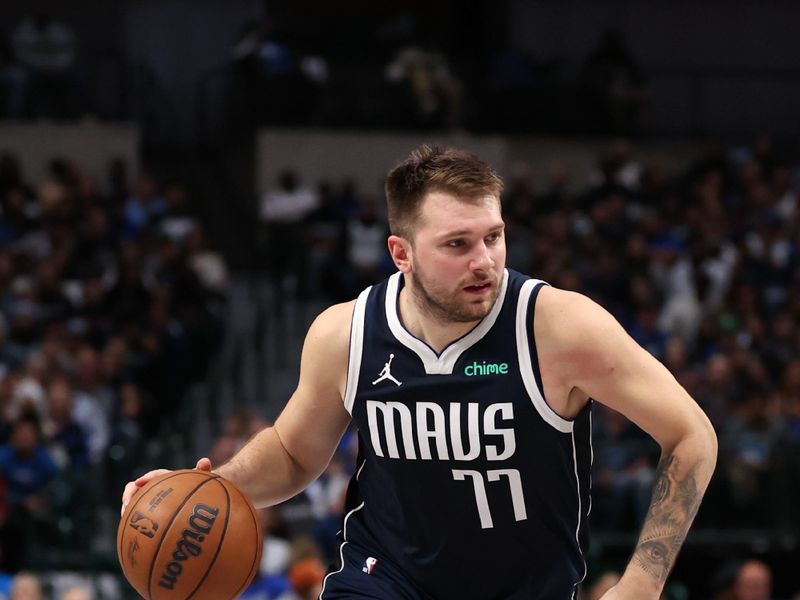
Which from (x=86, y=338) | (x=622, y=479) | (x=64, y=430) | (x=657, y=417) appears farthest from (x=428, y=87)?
(x=657, y=417)

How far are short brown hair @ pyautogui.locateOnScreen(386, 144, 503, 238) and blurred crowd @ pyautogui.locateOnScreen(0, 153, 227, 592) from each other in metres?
6.70

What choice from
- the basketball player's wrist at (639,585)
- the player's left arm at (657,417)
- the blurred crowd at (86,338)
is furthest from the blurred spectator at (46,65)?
the basketball player's wrist at (639,585)

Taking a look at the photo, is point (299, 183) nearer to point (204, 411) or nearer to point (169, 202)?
point (169, 202)

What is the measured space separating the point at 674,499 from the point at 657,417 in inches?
9.7

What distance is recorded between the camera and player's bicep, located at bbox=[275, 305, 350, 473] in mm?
4812

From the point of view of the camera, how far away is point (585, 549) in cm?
475

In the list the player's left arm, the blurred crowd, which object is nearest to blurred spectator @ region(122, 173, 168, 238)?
the blurred crowd

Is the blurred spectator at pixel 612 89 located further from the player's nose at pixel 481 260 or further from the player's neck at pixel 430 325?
the player's nose at pixel 481 260

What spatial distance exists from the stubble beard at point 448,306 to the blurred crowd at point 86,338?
660 cm

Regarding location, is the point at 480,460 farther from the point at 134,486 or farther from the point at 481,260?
the point at 134,486

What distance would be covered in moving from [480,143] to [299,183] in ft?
9.25

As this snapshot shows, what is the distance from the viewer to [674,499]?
4316mm

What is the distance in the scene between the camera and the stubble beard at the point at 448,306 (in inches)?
176

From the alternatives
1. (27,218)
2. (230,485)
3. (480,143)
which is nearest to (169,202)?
(27,218)
